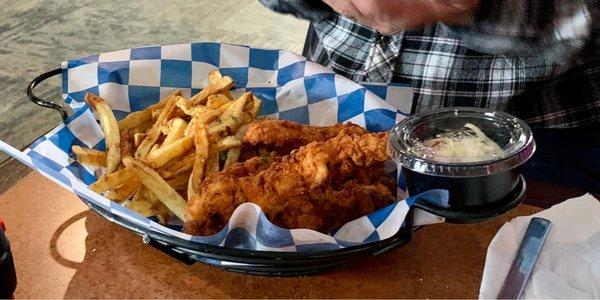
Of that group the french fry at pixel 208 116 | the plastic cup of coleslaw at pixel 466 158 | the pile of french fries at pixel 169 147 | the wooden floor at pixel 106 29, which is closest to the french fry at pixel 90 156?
the pile of french fries at pixel 169 147

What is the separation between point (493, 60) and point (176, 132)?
70 cm

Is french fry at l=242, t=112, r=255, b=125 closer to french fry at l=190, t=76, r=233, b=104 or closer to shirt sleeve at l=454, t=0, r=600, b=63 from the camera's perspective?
french fry at l=190, t=76, r=233, b=104

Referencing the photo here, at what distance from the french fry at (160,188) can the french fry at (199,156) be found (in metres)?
0.03

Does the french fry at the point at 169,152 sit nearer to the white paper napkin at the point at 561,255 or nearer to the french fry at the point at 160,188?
the french fry at the point at 160,188

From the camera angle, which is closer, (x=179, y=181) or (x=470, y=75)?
(x=179, y=181)

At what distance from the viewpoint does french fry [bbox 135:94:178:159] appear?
139 cm

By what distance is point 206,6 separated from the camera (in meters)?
4.77

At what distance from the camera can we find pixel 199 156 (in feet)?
4.28

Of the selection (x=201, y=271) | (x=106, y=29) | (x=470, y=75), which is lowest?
(x=106, y=29)

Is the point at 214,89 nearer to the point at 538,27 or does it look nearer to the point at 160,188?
the point at 160,188

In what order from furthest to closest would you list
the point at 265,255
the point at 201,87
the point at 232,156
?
the point at 201,87 → the point at 232,156 → the point at 265,255

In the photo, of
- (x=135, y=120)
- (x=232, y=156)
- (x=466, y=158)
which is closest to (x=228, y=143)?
(x=232, y=156)

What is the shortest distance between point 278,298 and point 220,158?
1.25ft

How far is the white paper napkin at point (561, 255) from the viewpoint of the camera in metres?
1.00
